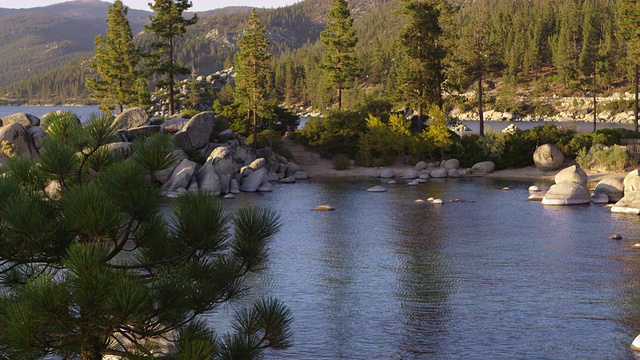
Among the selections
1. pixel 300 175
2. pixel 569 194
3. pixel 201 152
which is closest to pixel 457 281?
pixel 569 194

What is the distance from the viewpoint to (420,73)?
64312 millimetres

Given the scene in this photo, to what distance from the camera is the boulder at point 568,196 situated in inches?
1617

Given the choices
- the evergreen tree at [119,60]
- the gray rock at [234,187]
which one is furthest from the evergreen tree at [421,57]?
the evergreen tree at [119,60]

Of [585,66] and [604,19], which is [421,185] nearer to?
[585,66]

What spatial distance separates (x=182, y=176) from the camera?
47.6 meters

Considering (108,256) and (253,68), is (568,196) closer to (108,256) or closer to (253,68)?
(253,68)

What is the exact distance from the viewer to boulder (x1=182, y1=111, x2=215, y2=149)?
182ft

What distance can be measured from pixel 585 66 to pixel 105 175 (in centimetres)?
12813

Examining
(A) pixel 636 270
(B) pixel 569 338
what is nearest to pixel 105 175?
(B) pixel 569 338

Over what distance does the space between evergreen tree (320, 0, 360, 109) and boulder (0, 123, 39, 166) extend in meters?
31.9

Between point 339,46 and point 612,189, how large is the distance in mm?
35684

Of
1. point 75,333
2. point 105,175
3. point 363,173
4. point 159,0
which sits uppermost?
point 159,0

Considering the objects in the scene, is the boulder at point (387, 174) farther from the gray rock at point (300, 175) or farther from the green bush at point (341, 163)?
the gray rock at point (300, 175)

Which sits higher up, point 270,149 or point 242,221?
point 242,221
